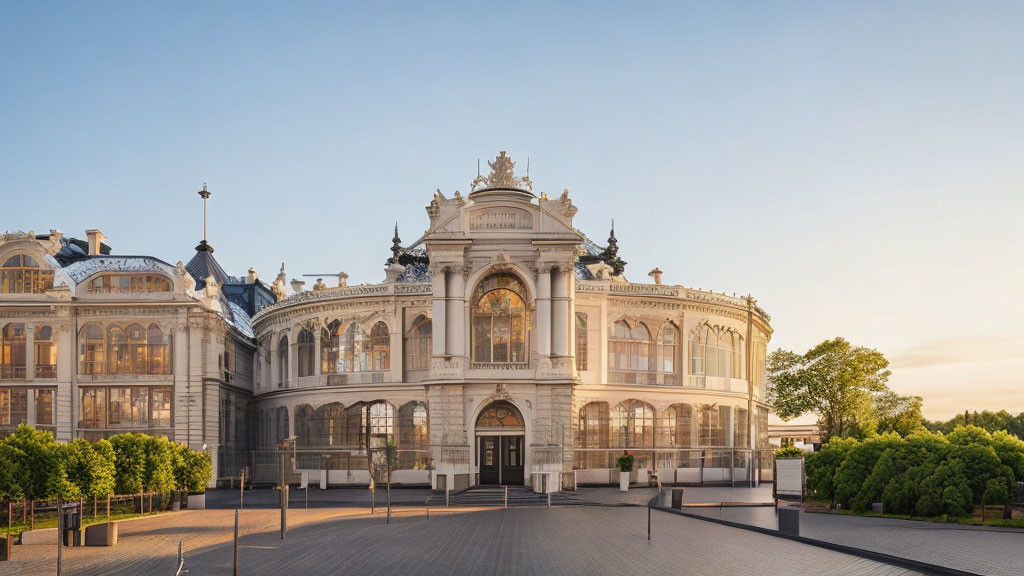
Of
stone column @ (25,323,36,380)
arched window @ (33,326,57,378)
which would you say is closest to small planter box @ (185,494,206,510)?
arched window @ (33,326,57,378)

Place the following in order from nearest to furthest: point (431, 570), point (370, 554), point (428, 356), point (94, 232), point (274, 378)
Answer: point (431, 570) → point (370, 554) → point (428, 356) → point (274, 378) → point (94, 232)

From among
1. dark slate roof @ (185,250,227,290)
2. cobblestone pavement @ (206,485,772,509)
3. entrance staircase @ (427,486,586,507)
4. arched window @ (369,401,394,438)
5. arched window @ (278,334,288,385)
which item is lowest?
cobblestone pavement @ (206,485,772,509)

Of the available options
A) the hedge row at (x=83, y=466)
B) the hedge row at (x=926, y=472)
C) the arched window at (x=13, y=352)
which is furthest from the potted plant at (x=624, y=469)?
the arched window at (x=13, y=352)

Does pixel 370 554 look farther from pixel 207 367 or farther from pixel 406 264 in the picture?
pixel 406 264

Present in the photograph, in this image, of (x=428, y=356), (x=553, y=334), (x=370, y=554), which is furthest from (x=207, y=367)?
(x=370, y=554)

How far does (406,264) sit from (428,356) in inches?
534

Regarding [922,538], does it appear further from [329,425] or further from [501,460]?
[329,425]

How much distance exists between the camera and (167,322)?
65.5 meters

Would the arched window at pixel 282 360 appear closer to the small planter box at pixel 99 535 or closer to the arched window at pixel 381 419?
the arched window at pixel 381 419

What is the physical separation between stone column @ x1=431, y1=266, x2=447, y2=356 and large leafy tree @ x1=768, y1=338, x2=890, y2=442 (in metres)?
40.0

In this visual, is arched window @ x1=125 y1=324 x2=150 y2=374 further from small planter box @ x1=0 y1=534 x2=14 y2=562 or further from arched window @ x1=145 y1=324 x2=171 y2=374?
small planter box @ x1=0 y1=534 x2=14 y2=562

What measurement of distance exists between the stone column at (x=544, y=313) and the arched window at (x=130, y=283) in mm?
26174

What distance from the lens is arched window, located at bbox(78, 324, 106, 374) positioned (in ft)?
213

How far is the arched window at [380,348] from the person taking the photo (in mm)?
63656
